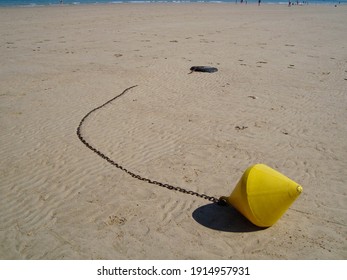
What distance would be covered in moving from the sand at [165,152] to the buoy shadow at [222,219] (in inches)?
0.8

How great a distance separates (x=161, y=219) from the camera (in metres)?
4.43

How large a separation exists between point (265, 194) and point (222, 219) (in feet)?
2.55

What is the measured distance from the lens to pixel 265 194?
152 inches

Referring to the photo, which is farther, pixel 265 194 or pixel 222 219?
pixel 222 219

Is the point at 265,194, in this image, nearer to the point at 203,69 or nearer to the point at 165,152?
the point at 165,152

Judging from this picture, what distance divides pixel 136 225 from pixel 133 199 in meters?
0.59

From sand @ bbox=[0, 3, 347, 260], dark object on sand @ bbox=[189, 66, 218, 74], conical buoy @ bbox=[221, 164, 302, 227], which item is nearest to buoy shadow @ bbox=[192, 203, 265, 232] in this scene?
sand @ bbox=[0, 3, 347, 260]

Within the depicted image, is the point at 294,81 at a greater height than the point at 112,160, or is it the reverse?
the point at 294,81

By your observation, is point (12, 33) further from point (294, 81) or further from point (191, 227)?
point (191, 227)

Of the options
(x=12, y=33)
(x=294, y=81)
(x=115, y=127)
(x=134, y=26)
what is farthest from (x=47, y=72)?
(x=134, y=26)

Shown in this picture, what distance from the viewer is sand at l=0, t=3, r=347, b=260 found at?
4.06 meters

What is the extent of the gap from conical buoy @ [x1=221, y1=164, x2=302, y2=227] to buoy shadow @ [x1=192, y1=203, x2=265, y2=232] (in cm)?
19

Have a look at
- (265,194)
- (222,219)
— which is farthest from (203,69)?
(265,194)

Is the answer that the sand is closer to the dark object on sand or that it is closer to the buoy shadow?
the buoy shadow
